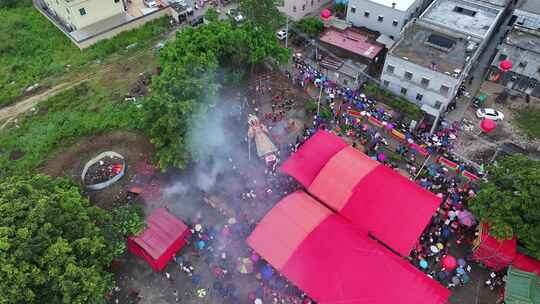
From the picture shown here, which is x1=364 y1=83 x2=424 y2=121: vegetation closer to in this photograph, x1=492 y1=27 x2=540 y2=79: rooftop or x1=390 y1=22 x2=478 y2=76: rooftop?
x1=390 y1=22 x2=478 y2=76: rooftop

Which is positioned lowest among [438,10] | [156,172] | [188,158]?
[156,172]

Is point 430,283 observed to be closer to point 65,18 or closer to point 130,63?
point 130,63

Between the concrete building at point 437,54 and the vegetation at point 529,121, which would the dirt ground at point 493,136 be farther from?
the concrete building at point 437,54

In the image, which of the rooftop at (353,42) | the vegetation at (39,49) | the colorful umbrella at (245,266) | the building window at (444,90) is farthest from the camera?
the vegetation at (39,49)

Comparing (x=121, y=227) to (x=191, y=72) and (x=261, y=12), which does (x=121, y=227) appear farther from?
(x=261, y=12)

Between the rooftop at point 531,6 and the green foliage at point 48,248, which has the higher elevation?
the rooftop at point 531,6

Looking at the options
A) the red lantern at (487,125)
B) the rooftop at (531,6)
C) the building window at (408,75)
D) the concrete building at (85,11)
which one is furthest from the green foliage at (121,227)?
the rooftop at (531,6)

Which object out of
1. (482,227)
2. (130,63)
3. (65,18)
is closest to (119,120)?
(130,63)
